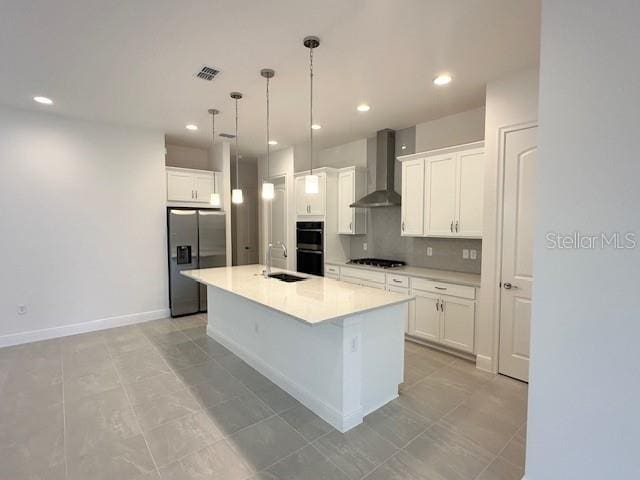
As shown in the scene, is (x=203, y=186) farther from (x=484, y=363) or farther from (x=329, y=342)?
(x=484, y=363)

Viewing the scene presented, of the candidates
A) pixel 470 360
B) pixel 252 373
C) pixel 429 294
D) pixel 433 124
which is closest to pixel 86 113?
pixel 252 373

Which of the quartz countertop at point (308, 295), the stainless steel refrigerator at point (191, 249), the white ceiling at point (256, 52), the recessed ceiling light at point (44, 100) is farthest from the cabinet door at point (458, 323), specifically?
the recessed ceiling light at point (44, 100)

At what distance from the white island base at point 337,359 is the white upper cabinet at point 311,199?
2.31 metres

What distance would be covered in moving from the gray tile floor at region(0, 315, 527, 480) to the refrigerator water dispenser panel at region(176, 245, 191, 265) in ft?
5.78

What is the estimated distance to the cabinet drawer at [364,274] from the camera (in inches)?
158

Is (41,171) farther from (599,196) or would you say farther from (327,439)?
(599,196)

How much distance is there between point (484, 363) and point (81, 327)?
4.91 meters

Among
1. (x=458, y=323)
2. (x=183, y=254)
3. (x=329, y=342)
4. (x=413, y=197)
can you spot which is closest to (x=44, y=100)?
(x=183, y=254)

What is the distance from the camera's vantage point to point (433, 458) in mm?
1902

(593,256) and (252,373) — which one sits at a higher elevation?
(593,256)

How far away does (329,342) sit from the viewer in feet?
7.30

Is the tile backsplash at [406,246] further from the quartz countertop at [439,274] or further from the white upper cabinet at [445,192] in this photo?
the white upper cabinet at [445,192]

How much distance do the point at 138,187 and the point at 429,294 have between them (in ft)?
13.8

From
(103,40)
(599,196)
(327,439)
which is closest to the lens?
(599,196)
